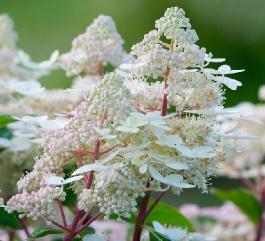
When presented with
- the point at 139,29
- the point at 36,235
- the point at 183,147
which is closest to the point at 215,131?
the point at 183,147

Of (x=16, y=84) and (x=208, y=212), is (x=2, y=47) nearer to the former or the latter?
(x=16, y=84)

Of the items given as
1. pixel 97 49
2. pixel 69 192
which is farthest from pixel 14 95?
pixel 69 192

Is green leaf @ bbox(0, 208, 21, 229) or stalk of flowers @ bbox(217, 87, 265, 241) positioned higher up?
stalk of flowers @ bbox(217, 87, 265, 241)

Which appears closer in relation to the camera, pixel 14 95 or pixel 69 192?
pixel 69 192

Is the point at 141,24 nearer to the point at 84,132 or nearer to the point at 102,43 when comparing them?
the point at 102,43

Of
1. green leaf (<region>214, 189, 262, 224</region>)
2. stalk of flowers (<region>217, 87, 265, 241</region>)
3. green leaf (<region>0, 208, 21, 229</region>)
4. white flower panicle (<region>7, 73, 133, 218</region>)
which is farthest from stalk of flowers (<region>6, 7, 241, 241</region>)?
stalk of flowers (<region>217, 87, 265, 241</region>)

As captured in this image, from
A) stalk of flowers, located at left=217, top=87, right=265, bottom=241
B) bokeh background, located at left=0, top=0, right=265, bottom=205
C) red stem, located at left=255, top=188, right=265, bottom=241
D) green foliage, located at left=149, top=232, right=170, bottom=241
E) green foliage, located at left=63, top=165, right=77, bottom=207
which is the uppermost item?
bokeh background, located at left=0, top=0, right=265, bottom=205

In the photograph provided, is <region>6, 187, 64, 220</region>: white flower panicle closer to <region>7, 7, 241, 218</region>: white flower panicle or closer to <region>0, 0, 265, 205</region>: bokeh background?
<region>7, 7, 241, 218</region>: white flower panicle
